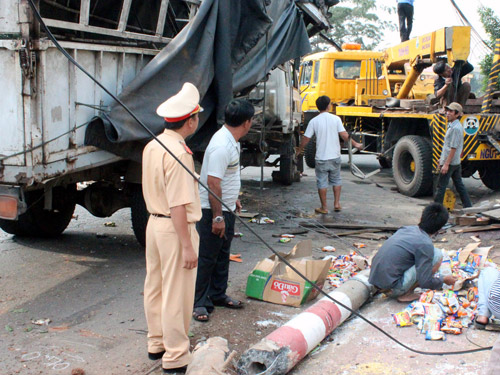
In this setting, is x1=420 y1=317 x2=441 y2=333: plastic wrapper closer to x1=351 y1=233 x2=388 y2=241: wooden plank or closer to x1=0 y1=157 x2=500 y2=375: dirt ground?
x1=0 y1=157 x2=500 y2=375: dirt ground

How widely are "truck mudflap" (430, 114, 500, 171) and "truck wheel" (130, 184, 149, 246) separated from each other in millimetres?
5567

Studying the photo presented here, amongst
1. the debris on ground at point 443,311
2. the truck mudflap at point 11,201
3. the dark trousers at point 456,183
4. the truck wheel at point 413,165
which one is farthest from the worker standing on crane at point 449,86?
the truck mudflap at point 11,201

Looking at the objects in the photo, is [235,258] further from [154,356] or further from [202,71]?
[154,356]

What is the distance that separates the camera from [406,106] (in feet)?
35.1

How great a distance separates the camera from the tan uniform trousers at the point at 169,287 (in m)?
3.25

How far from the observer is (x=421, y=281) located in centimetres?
436

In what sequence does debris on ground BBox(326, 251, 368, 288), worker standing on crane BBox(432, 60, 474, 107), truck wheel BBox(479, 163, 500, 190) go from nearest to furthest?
debris on ground BBox(326, 251, 368, 288) < worker standing on crane BBox(432, 60, 474, 107) < truck wheel BBox(479, 163, 500, 190)

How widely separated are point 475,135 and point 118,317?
273 inches

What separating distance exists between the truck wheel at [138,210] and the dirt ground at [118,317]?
0.36 metres

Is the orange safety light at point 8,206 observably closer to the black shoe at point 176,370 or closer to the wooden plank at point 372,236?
the black shoe at point 176,370

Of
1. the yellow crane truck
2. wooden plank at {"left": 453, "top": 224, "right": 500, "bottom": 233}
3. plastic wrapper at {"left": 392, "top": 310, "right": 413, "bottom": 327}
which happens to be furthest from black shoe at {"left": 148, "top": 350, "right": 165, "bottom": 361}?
the yellow crane truck

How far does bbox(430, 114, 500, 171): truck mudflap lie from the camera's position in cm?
899

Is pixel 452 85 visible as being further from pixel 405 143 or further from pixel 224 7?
pixel 224 7

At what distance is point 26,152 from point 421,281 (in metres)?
3.18
